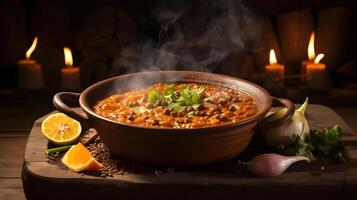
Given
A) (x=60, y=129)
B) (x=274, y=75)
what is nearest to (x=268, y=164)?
(x=60, y=129)

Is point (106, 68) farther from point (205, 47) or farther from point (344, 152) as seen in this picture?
point (344, 152)

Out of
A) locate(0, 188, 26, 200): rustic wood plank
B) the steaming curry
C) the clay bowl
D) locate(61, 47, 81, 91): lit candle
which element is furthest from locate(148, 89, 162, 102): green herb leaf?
locate(61, 47, 81, 91): lit candle

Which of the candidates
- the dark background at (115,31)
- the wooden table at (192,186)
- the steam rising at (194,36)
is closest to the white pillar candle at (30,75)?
the dark background at (115,31)

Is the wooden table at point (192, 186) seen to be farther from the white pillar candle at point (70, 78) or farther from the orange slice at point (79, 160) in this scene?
the white pillar candle at point (70, 78)

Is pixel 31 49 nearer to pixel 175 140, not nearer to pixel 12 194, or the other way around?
pixel 12 194

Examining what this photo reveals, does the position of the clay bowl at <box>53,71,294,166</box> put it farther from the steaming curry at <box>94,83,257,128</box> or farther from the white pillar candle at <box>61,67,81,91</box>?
the white pillar candle at <box>61,67,81,91</box>
